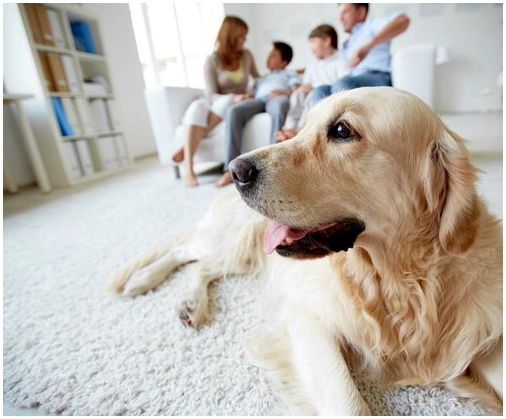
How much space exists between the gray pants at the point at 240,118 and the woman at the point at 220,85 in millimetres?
223

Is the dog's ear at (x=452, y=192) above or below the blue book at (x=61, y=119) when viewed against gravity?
below

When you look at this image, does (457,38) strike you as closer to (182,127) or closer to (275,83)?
(275,83)

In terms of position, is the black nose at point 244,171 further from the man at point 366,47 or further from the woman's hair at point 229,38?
the woman's hair at point 229,38

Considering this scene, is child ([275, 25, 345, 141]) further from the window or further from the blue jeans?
the window

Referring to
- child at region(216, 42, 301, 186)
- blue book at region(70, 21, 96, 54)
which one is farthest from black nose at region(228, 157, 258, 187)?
blue book at region(70, 21, 96, 54)

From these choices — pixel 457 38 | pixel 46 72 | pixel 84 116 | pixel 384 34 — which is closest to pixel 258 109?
pixel 384 34

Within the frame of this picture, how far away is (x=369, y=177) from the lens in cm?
62

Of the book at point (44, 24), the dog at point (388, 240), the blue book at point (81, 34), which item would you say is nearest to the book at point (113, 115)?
the blue book at point (81, 34)

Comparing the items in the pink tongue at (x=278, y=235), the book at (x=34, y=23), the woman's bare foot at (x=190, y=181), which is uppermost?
the book at (x=34, y=23)

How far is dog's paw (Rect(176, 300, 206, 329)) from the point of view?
931 mm

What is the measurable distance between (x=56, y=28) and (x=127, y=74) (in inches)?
67.6

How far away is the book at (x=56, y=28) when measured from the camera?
3006mm

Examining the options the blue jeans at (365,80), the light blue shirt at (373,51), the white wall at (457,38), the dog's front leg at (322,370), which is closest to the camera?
the dog's front leg at (322,370)

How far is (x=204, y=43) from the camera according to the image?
630 cm
